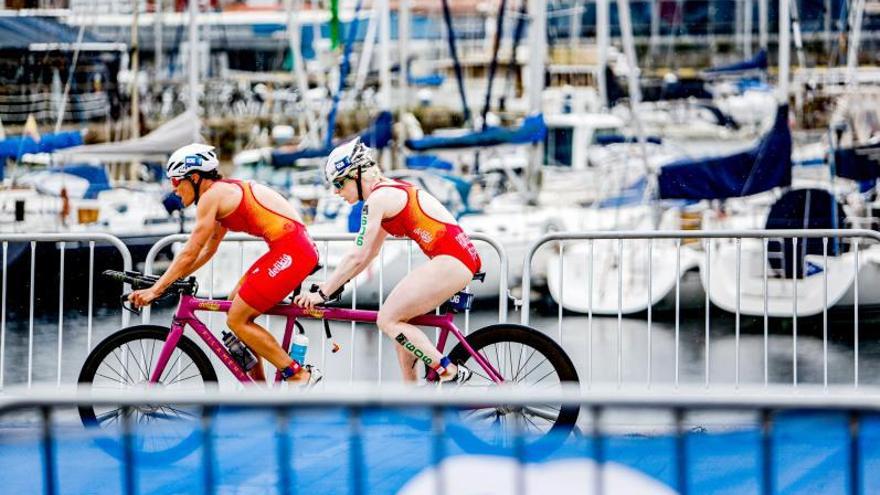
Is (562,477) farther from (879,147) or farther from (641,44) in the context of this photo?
(641,44)

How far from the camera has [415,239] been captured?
6367 millimetres

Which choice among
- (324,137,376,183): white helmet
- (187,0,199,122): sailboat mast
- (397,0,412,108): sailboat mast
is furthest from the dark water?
(397,0,412,108): sailboat mast

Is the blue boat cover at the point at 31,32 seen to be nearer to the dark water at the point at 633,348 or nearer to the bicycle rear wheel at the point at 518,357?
the dark water at the point at 633,348

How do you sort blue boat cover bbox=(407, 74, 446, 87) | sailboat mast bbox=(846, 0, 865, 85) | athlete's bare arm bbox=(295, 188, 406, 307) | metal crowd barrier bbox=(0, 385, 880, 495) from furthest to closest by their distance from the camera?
blue boat cover bbox=(407, 74, 446, 87)
sailboat mast bbox=(846, 0, 865, 85)
athlete's bare arm bbox=(295, 188, 406, 307)
metal crowd barrier bbox=(0, 385, 880, 495)

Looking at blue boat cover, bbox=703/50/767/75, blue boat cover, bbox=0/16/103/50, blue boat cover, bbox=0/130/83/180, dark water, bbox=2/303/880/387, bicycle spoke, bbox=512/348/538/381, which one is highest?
blue boat cover, bbox=0/16/103/50

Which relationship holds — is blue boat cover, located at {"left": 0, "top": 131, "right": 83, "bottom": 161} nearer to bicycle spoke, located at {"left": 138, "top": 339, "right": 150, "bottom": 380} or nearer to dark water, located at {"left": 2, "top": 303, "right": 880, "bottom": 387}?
dark water, located at {"left": 2, "top": 303, "right": 880, "bottom": 387}

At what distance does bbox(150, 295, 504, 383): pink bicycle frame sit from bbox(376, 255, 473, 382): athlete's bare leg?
0.25 ft

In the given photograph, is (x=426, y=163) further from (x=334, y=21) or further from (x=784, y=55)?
(x=784, y=55)

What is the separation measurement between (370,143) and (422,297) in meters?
16.5

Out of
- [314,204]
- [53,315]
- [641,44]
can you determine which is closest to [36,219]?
[53,315]

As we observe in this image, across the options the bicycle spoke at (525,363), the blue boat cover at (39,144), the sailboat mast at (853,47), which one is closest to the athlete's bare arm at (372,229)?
the bicycle spoke at (525,363)

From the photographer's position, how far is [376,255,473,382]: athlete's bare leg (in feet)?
20.8

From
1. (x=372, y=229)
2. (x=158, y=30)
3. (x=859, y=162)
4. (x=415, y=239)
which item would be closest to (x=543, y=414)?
(x=415, y=239)

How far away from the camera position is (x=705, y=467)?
4.41 metres
